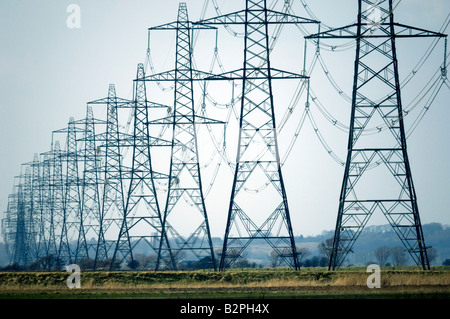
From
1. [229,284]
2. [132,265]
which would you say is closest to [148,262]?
[132,265]

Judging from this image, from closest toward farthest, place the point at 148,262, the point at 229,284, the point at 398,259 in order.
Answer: the point at 229,284, the point at 148,262, the point at 398,259

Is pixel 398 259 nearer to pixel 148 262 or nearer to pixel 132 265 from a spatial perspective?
pixel 148 262

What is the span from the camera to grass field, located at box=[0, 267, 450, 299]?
116 ft

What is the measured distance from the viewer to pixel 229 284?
4528cm

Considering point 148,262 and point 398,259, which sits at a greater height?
point 148,262

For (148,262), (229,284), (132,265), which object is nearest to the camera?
(229,284)

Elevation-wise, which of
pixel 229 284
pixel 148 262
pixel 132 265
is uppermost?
pixel 148 262

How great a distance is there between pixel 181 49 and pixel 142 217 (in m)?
15.9

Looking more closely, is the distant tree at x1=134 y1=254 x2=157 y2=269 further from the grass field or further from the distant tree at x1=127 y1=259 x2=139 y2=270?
the grass field

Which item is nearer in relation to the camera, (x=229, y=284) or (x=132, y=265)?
(x=229, y=284)

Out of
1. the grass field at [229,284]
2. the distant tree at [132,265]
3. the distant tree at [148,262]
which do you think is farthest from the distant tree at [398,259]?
the grass field at [229,284]

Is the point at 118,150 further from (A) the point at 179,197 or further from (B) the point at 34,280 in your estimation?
(B) the point at 34,280

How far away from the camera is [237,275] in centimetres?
4738

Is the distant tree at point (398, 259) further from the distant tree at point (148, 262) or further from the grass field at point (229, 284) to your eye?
the grass field at point (229, 284)
